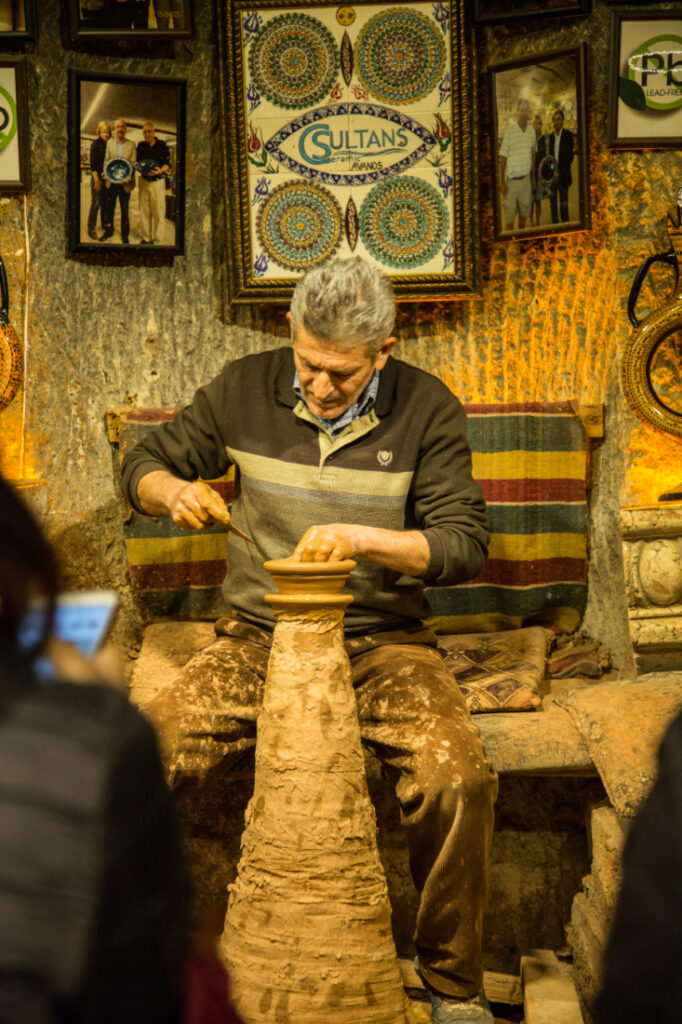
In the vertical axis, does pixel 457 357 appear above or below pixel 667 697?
above

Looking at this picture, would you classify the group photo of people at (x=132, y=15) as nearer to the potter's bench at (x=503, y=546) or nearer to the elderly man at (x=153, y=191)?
the elderly man at (x=153, y=191)

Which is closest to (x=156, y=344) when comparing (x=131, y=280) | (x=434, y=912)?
(x=131, y=280)

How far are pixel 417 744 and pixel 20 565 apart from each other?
70.1 inches

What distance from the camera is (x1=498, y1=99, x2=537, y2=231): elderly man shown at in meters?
3.82

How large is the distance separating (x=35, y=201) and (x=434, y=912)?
2.87 metres

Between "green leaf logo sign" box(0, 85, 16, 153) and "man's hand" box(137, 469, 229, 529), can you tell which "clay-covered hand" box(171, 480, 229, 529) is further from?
"green leaf logo sign" box(0, 85, 16, 153)

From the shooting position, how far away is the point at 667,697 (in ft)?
9.74

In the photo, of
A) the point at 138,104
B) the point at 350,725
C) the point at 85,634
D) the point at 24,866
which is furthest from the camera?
the point at 138,104

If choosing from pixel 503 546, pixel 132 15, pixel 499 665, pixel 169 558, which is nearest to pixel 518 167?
pixel 503 546

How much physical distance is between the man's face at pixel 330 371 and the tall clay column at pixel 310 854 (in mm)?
789

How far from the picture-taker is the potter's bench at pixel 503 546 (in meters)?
3.78

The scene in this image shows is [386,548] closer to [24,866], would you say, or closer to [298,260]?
[298,260]

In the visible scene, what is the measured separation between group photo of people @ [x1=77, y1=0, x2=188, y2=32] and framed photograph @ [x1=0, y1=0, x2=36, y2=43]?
18 cm

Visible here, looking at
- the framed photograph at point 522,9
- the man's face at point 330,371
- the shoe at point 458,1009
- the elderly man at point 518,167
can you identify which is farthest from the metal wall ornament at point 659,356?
the shoe at point 458,1009
